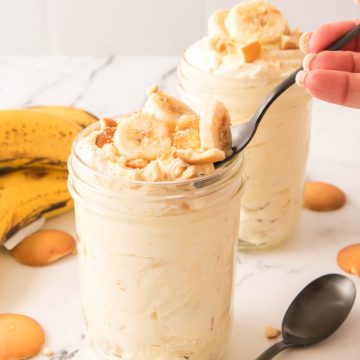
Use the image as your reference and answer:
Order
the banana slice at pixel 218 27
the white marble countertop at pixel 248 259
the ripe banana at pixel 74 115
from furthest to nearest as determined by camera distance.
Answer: the ripe banana at pixel 74 115 < the banana slice at pixel 218 27 < the white marble countertop at pixel 248 259

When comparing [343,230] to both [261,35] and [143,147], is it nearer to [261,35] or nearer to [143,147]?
[261,35]

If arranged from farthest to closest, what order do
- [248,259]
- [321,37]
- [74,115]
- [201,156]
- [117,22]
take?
[117,22] < [74,115] < [248,259] < [321,37] < [201,156]

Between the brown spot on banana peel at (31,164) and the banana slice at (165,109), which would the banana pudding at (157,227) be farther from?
the brown spot on banana peel at (31,164)

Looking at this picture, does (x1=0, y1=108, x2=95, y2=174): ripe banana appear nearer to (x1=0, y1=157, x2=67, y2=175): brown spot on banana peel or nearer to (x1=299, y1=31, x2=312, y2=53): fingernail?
(x1=0, y1=157, x2=67, y2=175): brown spot on banana peel

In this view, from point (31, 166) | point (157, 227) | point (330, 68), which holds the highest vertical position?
point (330, 68)

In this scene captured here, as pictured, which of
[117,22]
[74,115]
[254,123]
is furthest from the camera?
[117,22]

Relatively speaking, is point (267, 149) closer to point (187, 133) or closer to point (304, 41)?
point (304, 41)

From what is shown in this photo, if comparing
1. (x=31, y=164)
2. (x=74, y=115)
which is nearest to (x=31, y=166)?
(x=31, y=164)

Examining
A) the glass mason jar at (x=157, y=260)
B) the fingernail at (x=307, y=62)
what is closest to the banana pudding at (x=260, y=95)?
the fingernail at (x=307, y=62)
